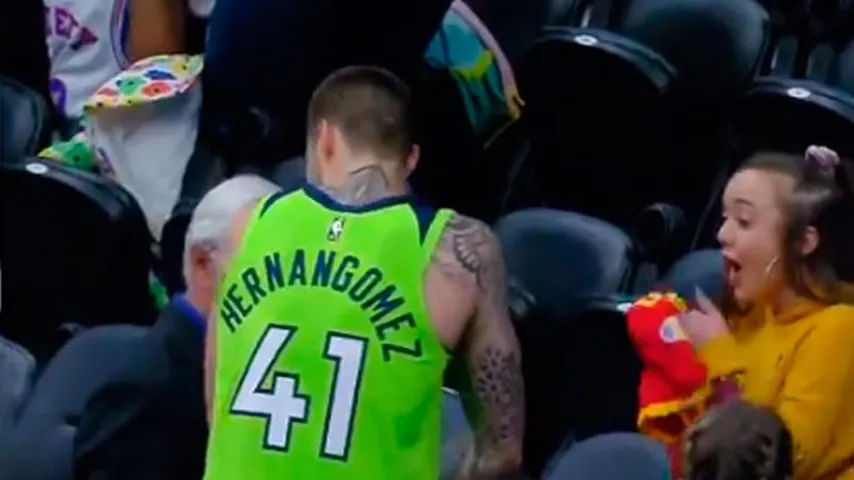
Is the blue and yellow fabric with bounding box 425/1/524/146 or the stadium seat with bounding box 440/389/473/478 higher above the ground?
the blue and yellow fabric with bounding box 425/1/524/146

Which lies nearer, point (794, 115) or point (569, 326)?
point (569, 326)

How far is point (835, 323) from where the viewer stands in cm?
353

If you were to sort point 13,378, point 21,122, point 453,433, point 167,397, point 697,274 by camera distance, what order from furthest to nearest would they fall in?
point 21,122 < point 13,378 < point 697,274 < point 453,433 < point 167,397

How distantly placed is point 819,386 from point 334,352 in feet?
2.21

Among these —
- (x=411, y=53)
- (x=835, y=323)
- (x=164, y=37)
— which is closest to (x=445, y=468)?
(x=835, y=323)

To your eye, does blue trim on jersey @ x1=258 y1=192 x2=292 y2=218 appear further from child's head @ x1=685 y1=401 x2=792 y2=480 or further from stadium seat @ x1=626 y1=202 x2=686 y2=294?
stadium seat @ x1=626 y1=202 x2=686 y2=294

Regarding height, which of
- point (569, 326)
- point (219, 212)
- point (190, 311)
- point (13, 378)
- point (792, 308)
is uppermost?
point (792, 308)

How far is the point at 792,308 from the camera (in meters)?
3.57

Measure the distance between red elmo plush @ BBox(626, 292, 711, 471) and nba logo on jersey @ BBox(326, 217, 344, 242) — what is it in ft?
Answer: 1.65

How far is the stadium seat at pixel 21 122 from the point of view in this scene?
17.0 feet

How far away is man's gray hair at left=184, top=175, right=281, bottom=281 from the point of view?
3.88 meters

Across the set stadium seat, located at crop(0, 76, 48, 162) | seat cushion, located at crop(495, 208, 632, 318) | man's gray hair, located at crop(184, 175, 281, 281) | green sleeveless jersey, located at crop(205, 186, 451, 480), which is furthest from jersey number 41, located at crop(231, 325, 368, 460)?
stadium seat, located at crop(0, 76, 48, 162)

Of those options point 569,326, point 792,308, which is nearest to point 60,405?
point 569,326

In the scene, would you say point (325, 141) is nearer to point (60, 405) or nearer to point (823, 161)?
point (823, 161)
